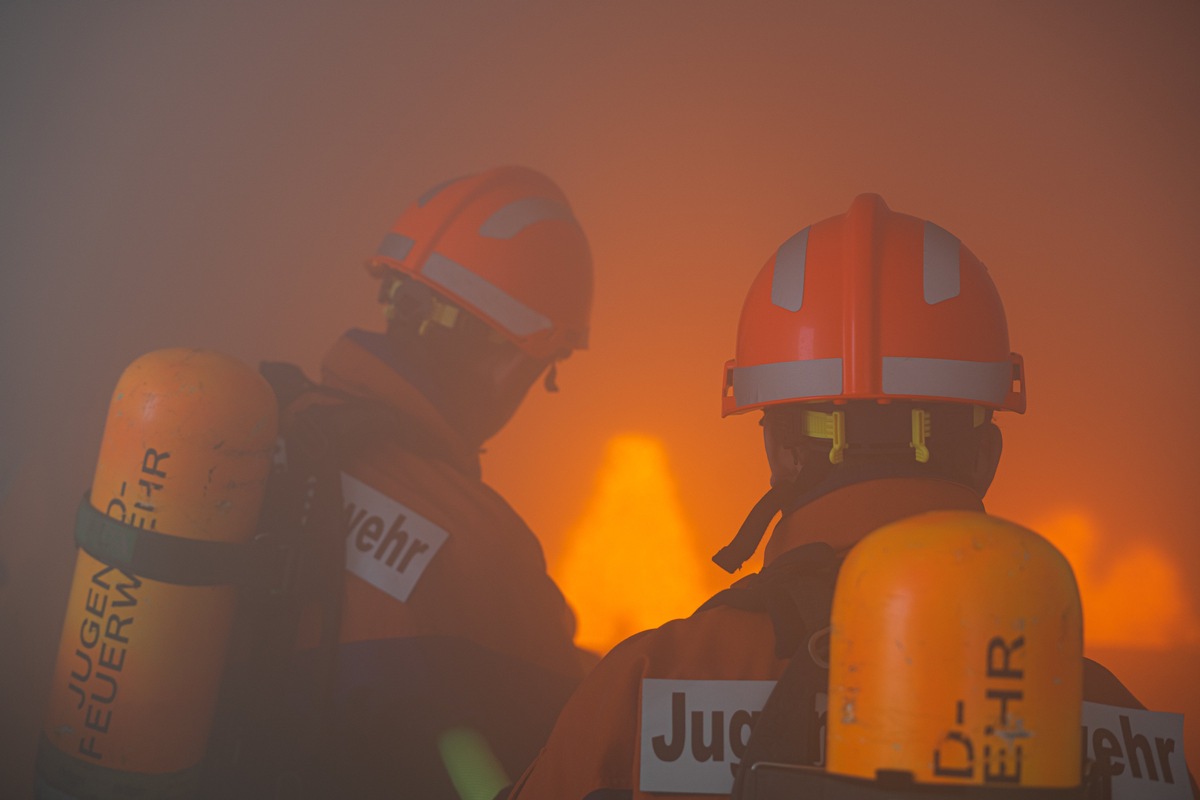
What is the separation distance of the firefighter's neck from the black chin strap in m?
0.07

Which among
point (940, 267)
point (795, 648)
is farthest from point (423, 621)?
point (940, 267)

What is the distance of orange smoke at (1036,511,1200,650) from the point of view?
3.73m

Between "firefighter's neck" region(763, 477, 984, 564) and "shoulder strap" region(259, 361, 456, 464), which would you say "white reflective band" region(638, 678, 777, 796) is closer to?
"firefighter's neck" region(763, 477, 984, 564)

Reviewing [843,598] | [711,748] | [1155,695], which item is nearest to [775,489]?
[711,748]

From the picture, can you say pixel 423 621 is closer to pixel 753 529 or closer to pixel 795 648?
pixel 753 529

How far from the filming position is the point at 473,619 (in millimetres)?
2242

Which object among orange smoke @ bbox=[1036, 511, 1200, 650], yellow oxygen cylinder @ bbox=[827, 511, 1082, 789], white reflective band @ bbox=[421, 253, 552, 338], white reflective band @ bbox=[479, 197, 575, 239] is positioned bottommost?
yellow oxygen cylinder @ bbox=[827, 511, 1082, 789]

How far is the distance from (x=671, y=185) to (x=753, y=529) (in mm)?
2642

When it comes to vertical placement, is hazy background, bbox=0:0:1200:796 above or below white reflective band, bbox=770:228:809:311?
above

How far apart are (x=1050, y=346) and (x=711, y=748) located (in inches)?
117

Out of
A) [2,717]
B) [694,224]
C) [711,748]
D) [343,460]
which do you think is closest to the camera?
[711,748]

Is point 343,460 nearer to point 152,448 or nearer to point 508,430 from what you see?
point 152,448

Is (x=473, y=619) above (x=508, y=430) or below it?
below

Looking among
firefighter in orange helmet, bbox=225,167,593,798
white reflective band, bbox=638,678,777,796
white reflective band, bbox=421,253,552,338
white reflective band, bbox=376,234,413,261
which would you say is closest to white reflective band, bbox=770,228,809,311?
white reflective band, bbox=638,678,777,796
